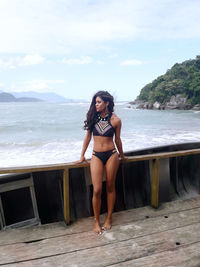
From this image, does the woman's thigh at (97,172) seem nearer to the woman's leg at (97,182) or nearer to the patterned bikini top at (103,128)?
the woman's leg at (97,182)

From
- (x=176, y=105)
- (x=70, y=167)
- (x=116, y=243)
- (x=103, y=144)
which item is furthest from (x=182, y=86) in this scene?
(x=116, y=243)

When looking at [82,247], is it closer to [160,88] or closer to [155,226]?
[155,226]

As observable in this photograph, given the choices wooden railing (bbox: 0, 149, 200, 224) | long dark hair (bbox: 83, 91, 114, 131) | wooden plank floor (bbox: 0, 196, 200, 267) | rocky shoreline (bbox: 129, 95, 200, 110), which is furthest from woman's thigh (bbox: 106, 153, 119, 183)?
rocky shoreline (bbox: 129, 95, 200, 110)

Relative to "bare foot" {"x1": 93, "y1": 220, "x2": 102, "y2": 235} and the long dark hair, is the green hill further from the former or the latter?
"bare foot" {"x1": 93, "y1": 220, "x2": 102, "y2": 235}

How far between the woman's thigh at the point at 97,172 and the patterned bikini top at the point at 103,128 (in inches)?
13.4

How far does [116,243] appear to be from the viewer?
2547mm

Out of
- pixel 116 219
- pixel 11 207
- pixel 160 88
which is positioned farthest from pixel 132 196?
pixel 160 88

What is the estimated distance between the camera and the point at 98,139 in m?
2.98

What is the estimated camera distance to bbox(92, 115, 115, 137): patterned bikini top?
2.95 meters

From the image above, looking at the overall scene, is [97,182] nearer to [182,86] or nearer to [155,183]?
[155,183]

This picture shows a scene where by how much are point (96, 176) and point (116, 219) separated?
0.73 m

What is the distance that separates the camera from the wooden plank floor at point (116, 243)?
2283mm

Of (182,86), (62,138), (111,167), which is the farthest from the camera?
(182,86)

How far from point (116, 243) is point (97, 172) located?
864 mm
